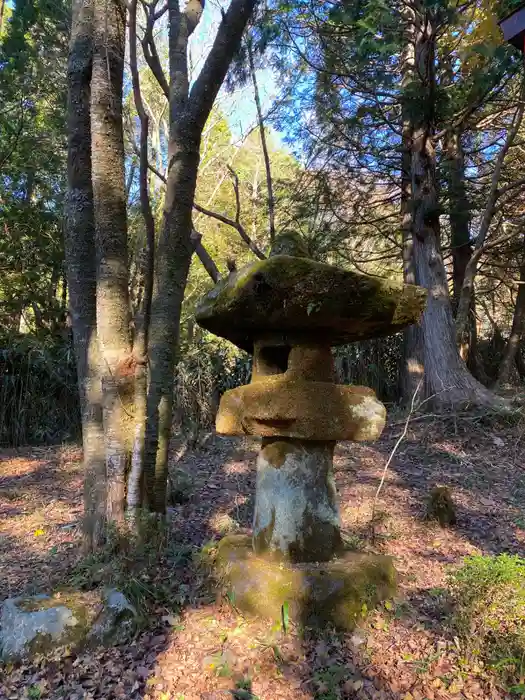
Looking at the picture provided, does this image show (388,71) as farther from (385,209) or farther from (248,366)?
(248,366)

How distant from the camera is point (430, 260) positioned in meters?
8.34

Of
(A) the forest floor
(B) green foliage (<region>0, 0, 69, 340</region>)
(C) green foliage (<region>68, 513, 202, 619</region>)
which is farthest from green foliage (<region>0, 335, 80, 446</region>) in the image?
(C) green foliage (<region>68, 513, 202, 619</region>)

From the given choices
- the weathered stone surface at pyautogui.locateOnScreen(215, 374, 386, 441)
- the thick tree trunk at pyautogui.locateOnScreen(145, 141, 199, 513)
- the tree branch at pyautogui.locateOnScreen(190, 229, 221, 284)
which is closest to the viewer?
the weathered stone surface at pyautogui.locateOnScreen(215, 374, 386, 441)

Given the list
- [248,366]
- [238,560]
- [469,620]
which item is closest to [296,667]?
[238,560]

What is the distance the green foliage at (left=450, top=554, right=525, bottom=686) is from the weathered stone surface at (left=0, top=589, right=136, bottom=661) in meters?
1.80

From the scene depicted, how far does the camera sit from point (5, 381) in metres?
8.91

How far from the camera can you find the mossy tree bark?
11.8ft

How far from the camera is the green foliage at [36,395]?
8.79m

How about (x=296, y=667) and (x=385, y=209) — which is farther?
(x=385, y=209)

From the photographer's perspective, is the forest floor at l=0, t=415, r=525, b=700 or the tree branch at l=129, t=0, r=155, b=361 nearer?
the forest floor at l=0, t=415, r=525, b=700

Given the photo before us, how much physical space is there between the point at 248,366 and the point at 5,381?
4.37 m

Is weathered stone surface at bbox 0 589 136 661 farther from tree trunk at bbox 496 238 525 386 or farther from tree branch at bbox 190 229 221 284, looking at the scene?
tree trunk at bbox 496 238 525 386

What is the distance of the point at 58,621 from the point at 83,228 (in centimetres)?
254

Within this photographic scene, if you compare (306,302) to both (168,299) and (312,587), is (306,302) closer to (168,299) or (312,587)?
(168,299)
